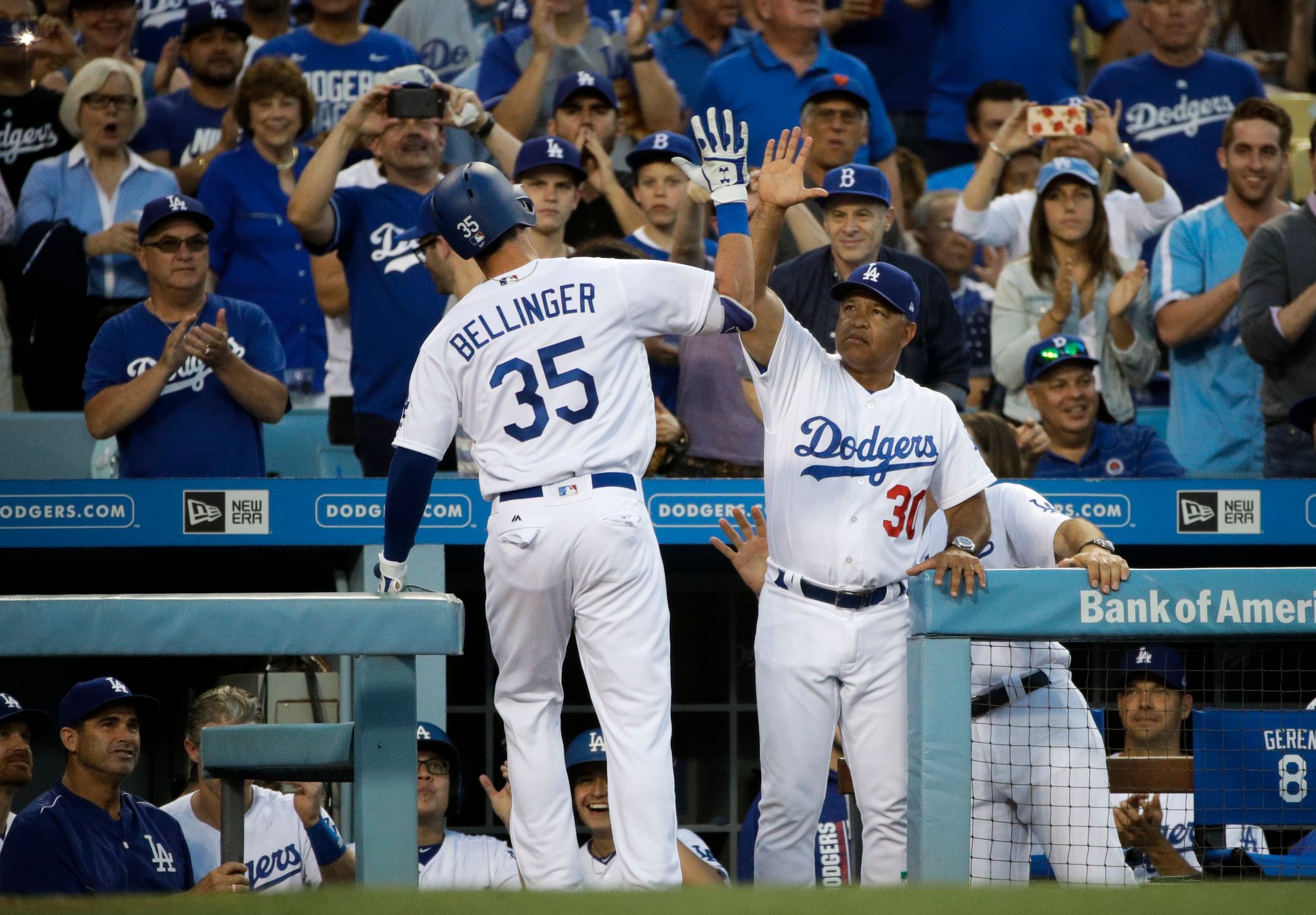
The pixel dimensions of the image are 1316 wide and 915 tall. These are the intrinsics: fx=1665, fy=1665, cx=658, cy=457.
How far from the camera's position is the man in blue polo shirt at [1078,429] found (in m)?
6.58

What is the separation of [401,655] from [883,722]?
1.37 meters

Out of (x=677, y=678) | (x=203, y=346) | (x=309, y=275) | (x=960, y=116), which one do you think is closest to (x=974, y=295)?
(x=960, y=116)

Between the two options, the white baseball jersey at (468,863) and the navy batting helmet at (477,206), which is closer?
the navy batting helmet at (477,206)

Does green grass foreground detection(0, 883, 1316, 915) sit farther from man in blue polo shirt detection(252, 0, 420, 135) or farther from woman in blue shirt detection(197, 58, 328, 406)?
man in blue polo shirt detection(252, 0, 420, 135)

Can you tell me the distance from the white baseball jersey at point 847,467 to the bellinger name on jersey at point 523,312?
0.72 meters

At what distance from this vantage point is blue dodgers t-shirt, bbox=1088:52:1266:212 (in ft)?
28.1

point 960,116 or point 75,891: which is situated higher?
point 960,116

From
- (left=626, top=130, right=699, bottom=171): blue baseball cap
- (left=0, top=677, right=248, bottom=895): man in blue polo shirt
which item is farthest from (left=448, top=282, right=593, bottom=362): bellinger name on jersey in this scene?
(left=626, top=130, right=699, bottom=171): blue baseball cap

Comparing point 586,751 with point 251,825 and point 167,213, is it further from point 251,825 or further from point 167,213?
point 167,213

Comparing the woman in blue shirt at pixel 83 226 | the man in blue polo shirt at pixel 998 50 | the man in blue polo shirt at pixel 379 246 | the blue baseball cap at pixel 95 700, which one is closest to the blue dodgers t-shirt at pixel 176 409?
the man in blue polo shirt at pixel 379 246

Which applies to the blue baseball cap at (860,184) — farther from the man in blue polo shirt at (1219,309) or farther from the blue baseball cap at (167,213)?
the blue baseball cap at (167,213)

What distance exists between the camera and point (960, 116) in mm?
9414

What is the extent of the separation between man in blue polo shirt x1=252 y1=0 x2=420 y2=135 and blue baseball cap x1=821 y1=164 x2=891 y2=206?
9.40 ft

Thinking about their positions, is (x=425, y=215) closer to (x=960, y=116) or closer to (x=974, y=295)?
(x=974, y=295)
